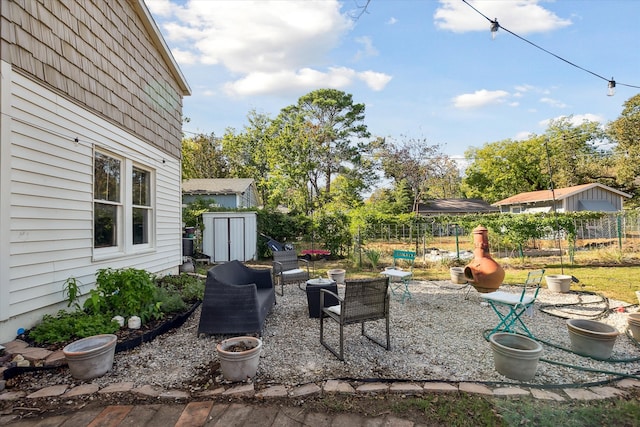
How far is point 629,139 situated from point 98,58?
2968 cm

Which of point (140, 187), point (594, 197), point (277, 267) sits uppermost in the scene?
point (594, 197)

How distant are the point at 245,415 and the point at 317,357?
3.78ft

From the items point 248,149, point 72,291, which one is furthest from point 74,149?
point 248,149

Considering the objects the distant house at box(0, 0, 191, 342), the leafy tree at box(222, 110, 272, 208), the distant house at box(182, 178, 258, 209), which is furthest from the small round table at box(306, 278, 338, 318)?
the leafy tree at box(222, 110, 272, 208)

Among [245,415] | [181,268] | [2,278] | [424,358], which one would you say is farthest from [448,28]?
[181,268]

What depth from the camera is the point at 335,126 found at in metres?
24.5

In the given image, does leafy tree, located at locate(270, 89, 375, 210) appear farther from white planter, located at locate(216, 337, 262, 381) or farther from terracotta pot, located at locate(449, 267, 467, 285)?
white planter, located at locate(216, 337, 262, 381)

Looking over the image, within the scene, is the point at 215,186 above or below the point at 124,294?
above

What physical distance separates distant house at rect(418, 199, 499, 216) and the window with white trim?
24910 mm

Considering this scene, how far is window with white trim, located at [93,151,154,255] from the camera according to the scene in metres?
4.61

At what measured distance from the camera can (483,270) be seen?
5.10 meters

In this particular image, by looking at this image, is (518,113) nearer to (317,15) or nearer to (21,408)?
(317,15)

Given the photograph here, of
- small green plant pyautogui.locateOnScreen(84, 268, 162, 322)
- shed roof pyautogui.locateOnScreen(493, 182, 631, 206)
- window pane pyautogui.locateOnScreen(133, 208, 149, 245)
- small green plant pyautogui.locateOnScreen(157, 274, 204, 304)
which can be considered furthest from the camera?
shed roof pyautogui.locateOnScreen(493, 182, 631, 206)

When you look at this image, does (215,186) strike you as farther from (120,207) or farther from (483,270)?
(483,270)
